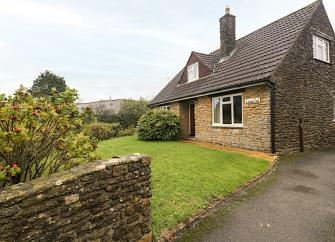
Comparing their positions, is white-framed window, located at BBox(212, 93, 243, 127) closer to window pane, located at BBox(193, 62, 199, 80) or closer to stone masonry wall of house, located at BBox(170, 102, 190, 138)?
stone masonry wall of house, located at BBox(170, 102, 190, 138)

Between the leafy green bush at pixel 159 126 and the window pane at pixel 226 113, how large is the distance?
381cm

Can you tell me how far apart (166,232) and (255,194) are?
2723 mm

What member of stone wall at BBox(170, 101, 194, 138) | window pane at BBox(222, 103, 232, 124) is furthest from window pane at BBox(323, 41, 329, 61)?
stone wall at BBox(170, 101, 194, 138)

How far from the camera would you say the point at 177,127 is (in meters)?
14.9

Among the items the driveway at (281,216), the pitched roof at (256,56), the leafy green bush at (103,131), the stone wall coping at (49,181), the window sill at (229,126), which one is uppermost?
the pitched roof at (256,56)

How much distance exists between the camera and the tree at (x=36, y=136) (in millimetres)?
2807

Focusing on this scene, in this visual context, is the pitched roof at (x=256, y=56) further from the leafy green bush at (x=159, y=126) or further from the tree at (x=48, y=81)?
the tree at (x=48, y=81)

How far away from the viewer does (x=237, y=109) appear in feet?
36.3

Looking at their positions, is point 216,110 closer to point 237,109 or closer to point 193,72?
point 237,109

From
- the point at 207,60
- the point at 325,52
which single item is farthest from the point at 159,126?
the point at 325,52

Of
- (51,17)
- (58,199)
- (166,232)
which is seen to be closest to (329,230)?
(166,232)

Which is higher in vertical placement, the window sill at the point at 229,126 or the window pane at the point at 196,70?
the window pane at the point at 196,70

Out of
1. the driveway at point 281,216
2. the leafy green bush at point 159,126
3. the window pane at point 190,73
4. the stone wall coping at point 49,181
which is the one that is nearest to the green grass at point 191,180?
the driveway at point 281,216

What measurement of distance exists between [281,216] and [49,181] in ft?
13.4
